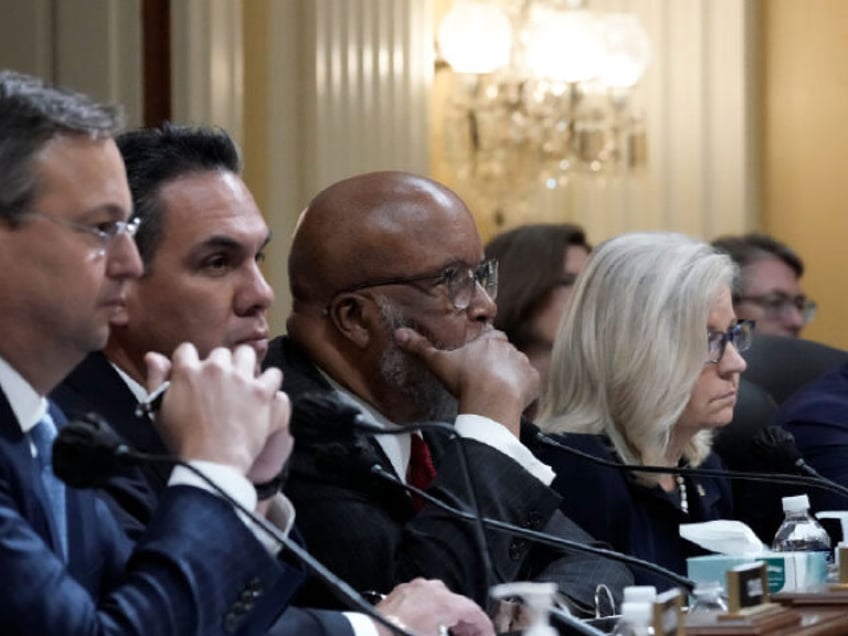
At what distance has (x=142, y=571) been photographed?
7.18 feet

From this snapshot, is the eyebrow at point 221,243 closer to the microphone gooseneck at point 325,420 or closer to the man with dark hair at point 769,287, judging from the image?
the microphone gooseneck at point 325,420

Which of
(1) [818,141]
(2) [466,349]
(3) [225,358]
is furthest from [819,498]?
(1) [818,141]

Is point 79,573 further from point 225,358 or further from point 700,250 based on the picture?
point 700,250

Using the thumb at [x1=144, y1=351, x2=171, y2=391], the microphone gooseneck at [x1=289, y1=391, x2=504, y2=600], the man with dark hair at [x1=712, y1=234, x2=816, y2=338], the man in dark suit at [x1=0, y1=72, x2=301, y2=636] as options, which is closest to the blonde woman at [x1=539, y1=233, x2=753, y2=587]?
the microphone gooseneck at [x1=289, y1=391, x2=504, y2=600]

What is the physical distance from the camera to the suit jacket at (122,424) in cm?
272

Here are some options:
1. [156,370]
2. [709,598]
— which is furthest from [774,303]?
[156,370]

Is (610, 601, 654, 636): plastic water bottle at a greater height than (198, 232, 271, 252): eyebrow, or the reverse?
(198, 232, 271, 252): eyebrow

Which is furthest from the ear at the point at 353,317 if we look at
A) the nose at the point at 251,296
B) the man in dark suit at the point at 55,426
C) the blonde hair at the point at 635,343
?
the man in dark suit at the point at 55,426

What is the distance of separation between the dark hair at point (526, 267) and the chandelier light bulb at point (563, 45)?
257cm

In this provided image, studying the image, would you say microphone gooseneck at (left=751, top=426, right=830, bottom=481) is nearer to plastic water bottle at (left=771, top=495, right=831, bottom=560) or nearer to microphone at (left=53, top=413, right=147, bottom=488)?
plastic water bottle at (left=771, top=495, right=831, bottom=560)

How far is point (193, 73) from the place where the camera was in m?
5.13

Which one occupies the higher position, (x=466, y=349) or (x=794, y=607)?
(x=466, y=349)

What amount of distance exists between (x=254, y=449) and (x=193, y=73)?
2.93 meters

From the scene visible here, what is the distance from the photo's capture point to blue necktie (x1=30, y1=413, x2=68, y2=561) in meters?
2.30
